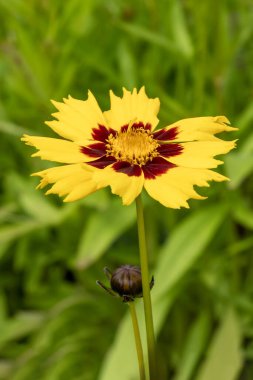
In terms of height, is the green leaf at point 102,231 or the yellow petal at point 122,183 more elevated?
the green leaf at point 102,231

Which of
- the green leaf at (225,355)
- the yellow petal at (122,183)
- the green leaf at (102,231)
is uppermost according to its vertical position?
the green leaf at (102,231)

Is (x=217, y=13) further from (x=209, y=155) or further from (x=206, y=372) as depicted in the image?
(x=209, y=155)

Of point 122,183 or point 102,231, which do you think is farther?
point 102,231

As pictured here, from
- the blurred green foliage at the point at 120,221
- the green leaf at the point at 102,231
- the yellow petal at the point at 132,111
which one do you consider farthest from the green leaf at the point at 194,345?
Result: the yellow petal at the point at 132,111

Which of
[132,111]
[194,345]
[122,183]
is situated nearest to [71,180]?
[122,183]

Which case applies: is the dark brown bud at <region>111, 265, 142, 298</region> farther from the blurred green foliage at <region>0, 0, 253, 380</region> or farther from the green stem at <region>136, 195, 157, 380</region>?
the blurred green foliage at <region>0, 0, 253, 380</region>

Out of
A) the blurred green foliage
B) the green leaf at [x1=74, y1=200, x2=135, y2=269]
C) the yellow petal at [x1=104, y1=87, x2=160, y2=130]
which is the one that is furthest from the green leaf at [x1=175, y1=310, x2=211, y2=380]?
the yellow petal at [x1=104, y1=87, x2=160, y2=130]

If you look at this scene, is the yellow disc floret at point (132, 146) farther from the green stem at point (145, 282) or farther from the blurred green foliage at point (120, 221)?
the blurred green foliage at point (120, 221)

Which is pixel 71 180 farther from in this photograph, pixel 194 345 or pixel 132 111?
pixel 194 345

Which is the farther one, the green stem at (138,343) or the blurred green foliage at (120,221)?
the blurred green foliage at (120,221)

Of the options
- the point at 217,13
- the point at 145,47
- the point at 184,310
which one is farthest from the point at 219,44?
the point at 184,310
